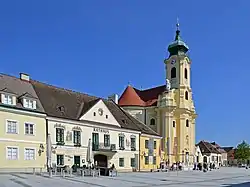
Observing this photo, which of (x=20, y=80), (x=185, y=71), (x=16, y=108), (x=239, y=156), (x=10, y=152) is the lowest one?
(x=239, y=156)

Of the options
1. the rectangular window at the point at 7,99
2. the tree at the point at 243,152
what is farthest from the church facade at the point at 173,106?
the tree at the point at 243,152

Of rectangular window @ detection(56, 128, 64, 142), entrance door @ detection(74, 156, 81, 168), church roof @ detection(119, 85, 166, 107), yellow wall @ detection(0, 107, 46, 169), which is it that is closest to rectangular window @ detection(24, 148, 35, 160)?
yellow wall @ detection(0, 107, 46, 169)

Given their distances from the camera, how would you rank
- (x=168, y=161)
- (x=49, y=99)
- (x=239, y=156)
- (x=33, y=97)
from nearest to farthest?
(x=33, y=97), (x=49, y=99), (x=168, y=161), (x=239, y=156)

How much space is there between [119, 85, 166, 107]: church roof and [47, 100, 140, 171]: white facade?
27.9m

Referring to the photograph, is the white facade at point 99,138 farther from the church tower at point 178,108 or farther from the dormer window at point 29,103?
the church tower at point 178,108

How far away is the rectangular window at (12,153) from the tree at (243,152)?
104 metres

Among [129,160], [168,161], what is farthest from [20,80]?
[168,161]

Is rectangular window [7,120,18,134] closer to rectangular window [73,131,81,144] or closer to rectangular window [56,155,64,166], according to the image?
rectangular window [56,155,64,166]

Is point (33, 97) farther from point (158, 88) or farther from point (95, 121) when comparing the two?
point (158, 88)

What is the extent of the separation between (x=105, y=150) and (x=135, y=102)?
1383 inches

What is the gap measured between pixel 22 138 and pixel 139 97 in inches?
1948

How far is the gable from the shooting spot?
48.2 meters

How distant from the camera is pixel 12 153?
1490 inches

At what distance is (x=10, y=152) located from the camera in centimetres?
3769
